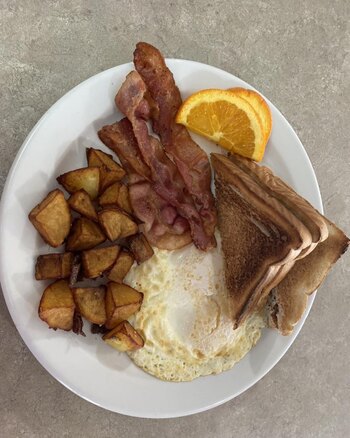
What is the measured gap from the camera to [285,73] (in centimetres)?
219

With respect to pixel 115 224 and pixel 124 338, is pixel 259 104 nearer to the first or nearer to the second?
pixel 115 224

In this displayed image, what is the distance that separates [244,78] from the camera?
2146 mm

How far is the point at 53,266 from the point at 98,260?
140 mm

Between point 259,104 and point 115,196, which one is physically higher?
point 259,104

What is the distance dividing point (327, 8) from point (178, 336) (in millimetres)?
1448

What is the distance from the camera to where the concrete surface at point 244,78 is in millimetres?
1936

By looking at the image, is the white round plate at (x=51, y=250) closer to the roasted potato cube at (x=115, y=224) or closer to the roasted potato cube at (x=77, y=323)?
the roasted potato cube at (x=77, y=323)

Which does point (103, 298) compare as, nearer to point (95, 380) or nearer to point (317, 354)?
point (95, 380)

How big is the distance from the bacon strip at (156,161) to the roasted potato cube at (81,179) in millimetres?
192

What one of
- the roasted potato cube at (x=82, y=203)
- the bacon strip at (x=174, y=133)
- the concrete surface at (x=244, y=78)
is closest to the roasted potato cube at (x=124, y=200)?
the roasted potato cube at (x=82, y=203)

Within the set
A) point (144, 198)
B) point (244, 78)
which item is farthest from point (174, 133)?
point (244, 78)

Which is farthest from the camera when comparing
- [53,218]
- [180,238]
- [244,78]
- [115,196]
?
[244,78]

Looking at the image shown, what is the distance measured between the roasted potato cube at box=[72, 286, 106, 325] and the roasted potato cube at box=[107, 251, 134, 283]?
6cm

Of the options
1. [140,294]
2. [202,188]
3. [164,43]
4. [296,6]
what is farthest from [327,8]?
[140,294]
